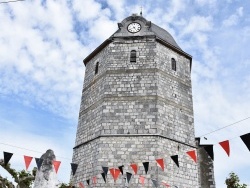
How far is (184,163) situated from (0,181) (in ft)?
23.8

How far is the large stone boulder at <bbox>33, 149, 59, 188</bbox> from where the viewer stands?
8008 mm

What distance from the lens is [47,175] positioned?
8.13 m

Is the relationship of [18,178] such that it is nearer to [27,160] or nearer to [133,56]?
[27,160]

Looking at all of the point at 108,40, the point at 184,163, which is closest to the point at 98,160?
the point at 184,163

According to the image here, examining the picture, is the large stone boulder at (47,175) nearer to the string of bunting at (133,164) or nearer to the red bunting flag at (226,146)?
the string of bunting at (133,164)

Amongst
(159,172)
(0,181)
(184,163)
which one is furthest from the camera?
(184,163)

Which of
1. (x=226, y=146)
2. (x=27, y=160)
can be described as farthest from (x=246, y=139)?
(x=27, y=160)

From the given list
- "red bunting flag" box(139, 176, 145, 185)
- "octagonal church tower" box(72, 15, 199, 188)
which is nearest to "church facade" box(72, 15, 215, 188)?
"octagonal church tower" box(72, 15, 199, 188)

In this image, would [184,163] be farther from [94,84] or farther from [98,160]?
[94,84]

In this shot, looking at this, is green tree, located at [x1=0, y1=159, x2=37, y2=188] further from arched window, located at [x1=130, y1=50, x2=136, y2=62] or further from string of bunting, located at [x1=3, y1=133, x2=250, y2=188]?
arched window, located at [x1=130, y1=50, x2=136, y2=62]

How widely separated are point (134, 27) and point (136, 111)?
15.4 ft

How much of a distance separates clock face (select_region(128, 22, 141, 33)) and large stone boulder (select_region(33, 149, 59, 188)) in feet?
29.2

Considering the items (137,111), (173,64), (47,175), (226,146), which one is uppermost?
(173,64)

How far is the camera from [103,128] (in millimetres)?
13398
